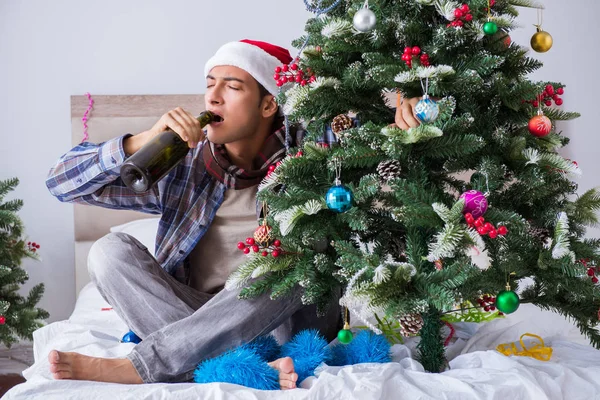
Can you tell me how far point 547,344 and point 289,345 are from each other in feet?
2.02

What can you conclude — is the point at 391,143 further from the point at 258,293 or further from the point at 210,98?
the point at 210,98

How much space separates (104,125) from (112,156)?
5.34 ft

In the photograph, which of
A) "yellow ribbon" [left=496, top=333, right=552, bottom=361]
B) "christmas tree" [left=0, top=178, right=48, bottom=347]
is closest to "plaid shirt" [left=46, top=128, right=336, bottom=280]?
"yellow ribbon" [left=496, top=333, right=552, bottom=361]

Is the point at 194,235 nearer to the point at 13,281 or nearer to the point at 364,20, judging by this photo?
the point at 364,20

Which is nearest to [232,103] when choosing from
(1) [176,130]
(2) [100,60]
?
(1) [176,130]

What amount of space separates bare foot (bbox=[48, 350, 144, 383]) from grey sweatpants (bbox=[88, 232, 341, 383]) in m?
0.03

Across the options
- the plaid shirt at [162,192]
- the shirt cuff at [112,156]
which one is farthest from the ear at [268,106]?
the shirt cuff at [112,156]

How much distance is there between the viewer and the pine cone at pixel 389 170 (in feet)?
4.00

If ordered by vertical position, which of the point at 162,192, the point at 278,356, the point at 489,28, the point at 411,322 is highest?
the point at 489,28

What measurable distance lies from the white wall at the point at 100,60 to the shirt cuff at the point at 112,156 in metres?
1.64

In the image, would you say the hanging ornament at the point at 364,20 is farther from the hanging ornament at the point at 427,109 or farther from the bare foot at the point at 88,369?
the bare foot at the point at 88,369

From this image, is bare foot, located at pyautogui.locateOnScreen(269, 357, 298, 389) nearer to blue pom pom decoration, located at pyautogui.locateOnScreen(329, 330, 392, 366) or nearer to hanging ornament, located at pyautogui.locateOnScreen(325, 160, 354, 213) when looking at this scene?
blue pom pom decoration, located at pyautogui.locateOnScreen(329, 330, 392, 366)

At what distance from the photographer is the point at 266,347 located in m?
1.41

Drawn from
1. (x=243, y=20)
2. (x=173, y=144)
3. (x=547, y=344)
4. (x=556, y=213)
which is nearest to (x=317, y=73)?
(x=173, y=144)
